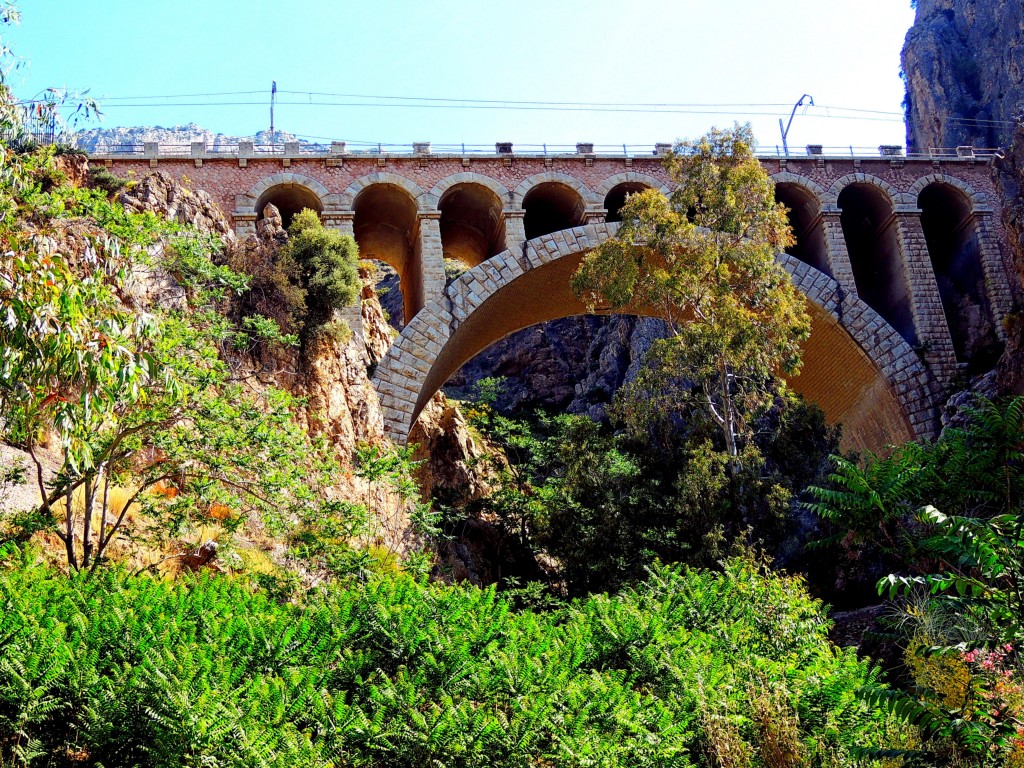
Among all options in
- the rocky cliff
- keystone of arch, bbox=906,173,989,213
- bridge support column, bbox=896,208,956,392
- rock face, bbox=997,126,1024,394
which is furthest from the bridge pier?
the rocky cliff

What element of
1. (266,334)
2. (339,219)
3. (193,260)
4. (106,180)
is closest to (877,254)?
(339,219)

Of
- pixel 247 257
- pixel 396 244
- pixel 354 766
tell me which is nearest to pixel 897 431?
pixel 396 244

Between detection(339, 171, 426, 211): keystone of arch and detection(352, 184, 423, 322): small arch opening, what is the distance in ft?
0.63

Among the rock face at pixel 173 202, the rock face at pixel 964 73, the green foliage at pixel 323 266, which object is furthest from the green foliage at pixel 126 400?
the rock face at pixel 964 73

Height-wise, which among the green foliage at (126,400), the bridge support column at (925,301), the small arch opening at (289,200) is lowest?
the green foliage at (126,400)

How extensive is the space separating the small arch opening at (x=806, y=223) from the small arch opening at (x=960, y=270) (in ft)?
11.0

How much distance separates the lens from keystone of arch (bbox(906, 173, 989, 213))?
25.7m

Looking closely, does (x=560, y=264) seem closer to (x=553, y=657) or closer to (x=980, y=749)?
(x=553, y=657)

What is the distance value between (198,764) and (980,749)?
16.2ft

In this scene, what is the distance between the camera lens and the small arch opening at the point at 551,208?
2477 cm

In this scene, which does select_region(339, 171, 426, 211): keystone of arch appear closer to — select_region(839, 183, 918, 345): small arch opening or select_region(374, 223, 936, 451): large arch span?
select_region(374, 223, 936, 451): large arch span

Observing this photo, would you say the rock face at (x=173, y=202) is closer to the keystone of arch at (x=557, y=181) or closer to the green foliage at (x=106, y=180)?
the green foliage at (x=106, y=180)

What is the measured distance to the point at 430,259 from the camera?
22938mm

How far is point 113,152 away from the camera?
2267 centimetres
